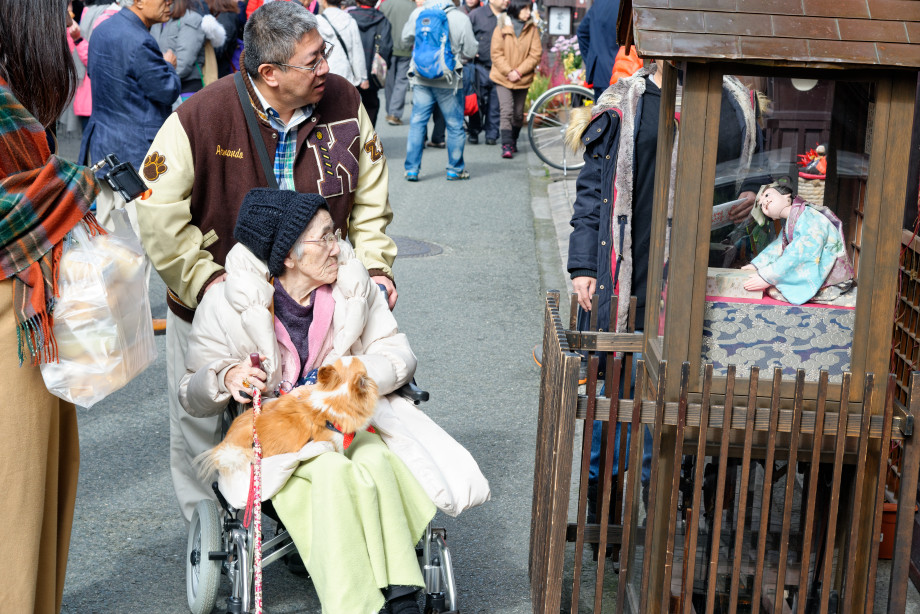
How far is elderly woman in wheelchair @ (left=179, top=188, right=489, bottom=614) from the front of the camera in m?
2.88

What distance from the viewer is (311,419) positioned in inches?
118

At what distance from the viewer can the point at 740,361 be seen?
110 inches

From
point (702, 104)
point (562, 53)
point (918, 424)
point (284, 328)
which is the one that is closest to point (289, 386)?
point (284, 328)

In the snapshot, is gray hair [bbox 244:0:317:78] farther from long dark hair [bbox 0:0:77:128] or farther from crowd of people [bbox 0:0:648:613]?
long dark hair [bbox 0:0:77:128]

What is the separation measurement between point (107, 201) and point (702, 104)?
62.5 inches

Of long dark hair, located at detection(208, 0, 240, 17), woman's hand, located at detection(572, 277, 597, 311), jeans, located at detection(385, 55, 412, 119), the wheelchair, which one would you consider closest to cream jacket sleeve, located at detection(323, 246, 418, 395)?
the wheelchair

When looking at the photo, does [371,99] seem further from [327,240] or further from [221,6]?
[327,240]

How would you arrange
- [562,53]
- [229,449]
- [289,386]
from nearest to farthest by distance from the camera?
[229,449] < [289,386] < [562,53]

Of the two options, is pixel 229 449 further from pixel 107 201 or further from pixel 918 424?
pixel 918 424

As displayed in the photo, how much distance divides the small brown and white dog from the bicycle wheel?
9.06 meters

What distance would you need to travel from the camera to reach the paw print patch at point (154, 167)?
11.5 feet

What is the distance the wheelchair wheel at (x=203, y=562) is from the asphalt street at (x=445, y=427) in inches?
7.5

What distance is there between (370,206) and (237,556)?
140cm

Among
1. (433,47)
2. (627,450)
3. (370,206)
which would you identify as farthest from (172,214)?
(433,47)
